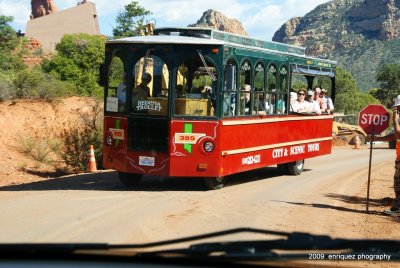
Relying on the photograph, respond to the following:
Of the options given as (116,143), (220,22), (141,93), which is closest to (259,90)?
(141,93)

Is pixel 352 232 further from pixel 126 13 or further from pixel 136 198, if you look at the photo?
pixel 126 13

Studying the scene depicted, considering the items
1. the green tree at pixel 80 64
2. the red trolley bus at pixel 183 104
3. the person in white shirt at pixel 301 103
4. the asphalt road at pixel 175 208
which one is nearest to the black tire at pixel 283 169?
the asphalt road at pixel 175 208

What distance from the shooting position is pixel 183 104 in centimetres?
1313

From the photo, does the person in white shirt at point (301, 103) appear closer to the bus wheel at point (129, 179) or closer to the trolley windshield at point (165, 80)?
the trolley windshield at point (165, 80)

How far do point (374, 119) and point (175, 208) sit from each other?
12.5 feet

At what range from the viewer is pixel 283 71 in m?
16.0

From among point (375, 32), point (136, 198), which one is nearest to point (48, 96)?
point (136, 198)

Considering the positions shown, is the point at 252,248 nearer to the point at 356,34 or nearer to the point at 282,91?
the point at 282,91

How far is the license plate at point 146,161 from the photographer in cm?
1316

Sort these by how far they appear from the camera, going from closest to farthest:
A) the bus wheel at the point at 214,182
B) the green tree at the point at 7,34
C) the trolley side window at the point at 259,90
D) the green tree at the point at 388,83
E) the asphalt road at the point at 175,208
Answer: the asphalt road at the point at 175,208 < the bus wheel at the point at 214,182 < the trolley side window at the point at 259,90 < the green tree at the point at 7,34 < the green tree at the point at 388,83

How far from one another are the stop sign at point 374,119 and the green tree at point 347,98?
149 ft

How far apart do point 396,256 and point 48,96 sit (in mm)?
24691

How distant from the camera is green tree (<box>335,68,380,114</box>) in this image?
5732 centimetres

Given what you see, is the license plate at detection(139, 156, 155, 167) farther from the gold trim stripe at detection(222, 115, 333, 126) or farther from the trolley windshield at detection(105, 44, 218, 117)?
the gold trim stripe at detection(222, 115, 333, 126)
